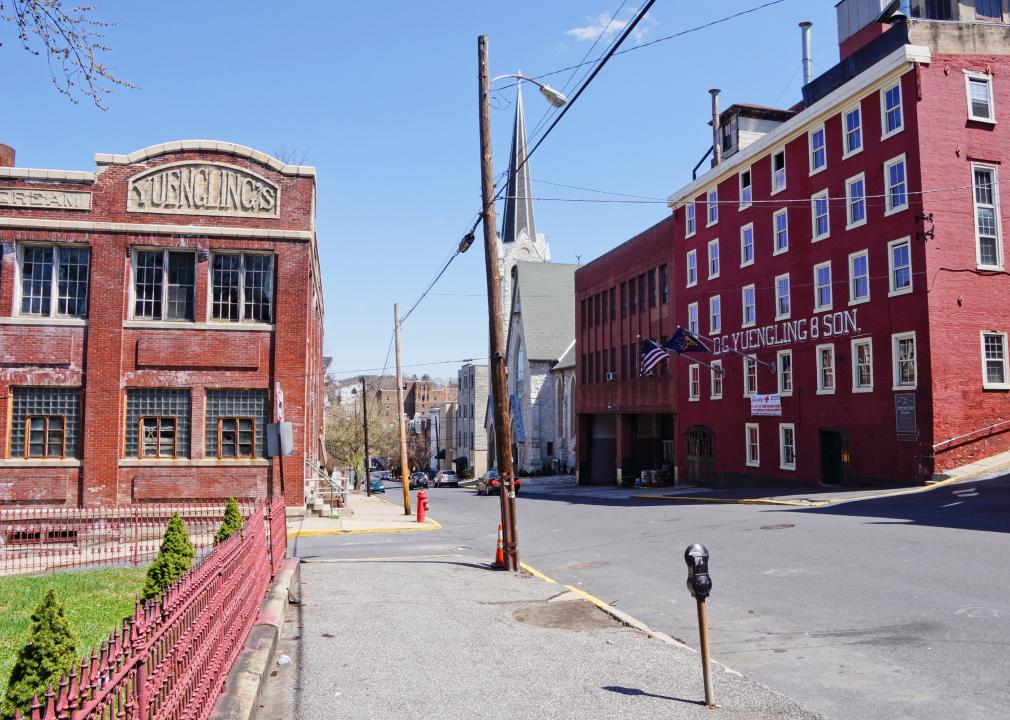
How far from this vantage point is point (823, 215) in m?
31.9

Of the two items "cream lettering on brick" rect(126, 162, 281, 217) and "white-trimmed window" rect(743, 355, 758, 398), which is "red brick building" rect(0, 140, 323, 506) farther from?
"white-trimmed window" rect(743, 355, 758, 398)

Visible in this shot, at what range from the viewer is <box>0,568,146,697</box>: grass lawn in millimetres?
8961

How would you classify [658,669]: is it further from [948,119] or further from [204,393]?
[948,119]

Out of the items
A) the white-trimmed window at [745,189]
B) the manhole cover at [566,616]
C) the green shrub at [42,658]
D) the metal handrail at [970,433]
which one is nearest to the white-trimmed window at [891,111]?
the white-trimmed window at [745,189]

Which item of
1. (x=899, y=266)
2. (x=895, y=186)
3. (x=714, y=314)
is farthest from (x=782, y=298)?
(x=895, y=186)

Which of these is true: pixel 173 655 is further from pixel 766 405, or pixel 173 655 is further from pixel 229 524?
pixel 766 405

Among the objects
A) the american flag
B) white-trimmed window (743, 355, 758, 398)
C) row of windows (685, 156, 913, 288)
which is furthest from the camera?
white-trimmed window (743, 355, 758, 398)

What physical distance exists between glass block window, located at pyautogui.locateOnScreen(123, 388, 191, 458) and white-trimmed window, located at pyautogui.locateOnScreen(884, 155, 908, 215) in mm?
23671

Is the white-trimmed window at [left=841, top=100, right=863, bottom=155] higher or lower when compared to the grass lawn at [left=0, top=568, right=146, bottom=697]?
higher

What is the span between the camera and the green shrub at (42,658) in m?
4.60

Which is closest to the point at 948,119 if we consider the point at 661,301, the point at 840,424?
the point at 840,424

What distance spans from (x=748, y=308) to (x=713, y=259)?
393 cm

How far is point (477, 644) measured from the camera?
8.61m

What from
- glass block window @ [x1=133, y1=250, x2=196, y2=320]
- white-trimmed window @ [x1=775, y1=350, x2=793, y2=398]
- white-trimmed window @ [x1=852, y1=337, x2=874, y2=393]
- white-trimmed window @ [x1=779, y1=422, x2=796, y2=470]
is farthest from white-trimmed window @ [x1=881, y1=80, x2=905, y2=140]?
glass block window @ [x1=133, y1=250, x2=196, y2=320]
